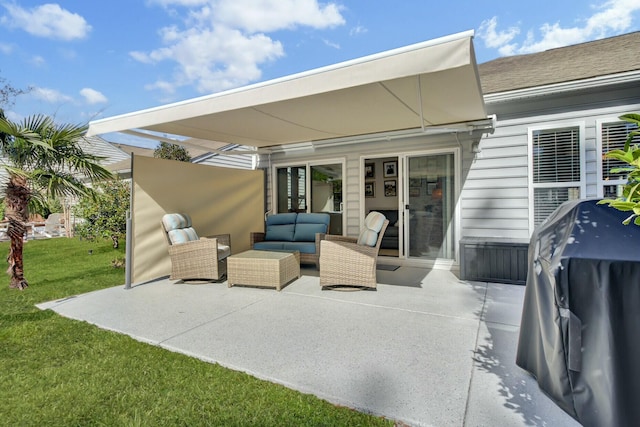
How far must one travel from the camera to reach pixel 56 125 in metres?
4.60

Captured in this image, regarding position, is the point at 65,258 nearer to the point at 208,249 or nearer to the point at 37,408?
the point at 208,249

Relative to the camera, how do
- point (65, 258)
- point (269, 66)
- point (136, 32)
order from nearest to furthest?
point (65, 258) → point (136, 32) → point (269, 66)

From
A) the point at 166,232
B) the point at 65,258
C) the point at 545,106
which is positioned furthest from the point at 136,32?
the point at 545,106

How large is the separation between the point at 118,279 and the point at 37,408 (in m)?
3.95

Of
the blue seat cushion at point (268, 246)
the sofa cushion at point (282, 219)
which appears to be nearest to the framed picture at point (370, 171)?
the sofa cushion at point (282, 219)

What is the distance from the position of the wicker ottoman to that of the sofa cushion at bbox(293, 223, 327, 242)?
4.72 ft

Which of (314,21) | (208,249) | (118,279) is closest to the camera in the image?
(208,249)

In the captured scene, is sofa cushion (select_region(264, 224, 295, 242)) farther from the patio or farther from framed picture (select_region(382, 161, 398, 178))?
framed picture (select_region(382, 161, 398, 178))

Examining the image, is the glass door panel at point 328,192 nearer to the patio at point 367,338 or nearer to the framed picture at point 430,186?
the framed picture at point 430,186

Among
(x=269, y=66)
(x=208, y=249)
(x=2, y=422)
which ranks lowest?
Answer: (x=2, y=422)

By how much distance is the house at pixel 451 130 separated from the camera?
11.3 feet

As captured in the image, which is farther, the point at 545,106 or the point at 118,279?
the point at 118,279

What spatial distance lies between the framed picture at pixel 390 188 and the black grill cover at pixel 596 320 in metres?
6.88

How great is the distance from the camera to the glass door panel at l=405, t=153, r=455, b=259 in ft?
19.5
